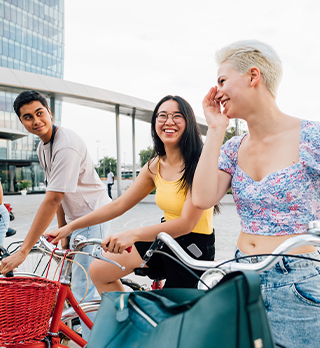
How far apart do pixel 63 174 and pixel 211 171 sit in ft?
4.24

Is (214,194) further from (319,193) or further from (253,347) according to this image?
(253,347)

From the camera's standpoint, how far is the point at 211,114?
1526mm

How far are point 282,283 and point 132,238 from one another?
0.73 metres

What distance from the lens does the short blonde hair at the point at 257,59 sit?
133 cm

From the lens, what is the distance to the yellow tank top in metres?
2.02

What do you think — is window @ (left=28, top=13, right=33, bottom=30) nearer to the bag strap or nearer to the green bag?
the green bag

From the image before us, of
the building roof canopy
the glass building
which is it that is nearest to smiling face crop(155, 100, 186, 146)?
the building roof canopy

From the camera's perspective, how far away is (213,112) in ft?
5.05

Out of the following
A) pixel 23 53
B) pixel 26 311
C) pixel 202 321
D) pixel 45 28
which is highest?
pixel 45 28

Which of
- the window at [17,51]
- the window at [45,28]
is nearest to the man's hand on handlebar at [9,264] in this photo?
the window at [17,51]

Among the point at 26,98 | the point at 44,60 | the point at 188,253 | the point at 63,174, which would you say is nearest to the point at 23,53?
the point at 44,60

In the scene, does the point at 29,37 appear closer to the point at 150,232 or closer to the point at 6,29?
the point at 6,29

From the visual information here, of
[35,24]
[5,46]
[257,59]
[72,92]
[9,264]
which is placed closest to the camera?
[257,59]

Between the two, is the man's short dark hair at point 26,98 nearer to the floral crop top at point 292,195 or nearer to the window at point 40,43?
the floral crop top at point 292,195
